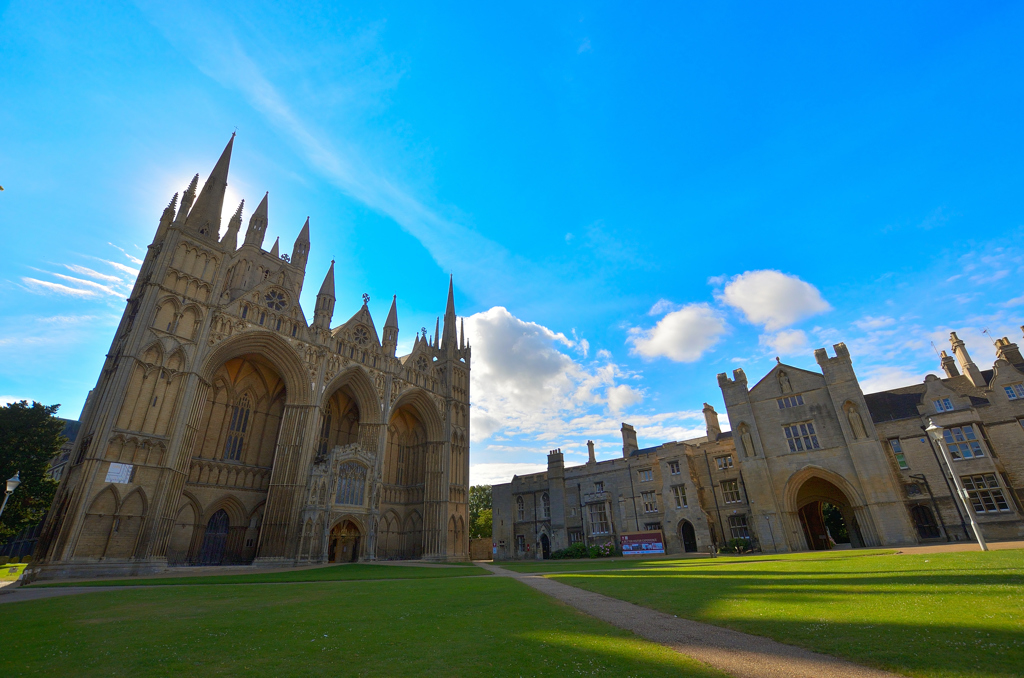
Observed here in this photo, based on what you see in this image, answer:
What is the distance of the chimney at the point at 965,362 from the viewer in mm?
33406

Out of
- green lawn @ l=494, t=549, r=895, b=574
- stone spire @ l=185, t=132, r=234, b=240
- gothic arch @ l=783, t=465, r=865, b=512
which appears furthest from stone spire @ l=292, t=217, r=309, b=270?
gothic arch @ l=783, t=465, r=865, b=512

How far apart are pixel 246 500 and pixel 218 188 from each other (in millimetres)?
26907

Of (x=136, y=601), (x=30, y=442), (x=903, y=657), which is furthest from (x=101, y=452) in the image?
(x=903, y=657)

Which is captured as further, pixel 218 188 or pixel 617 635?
pixel 218 188

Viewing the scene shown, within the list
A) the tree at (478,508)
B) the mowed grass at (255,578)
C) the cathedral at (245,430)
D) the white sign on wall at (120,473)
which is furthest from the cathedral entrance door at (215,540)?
the tree at (478,508)

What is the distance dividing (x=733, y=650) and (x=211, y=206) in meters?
46.3

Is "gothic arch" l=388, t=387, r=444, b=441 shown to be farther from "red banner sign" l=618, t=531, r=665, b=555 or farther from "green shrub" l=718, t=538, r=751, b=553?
"green shrub" l=718, t=538, r=751, b=553

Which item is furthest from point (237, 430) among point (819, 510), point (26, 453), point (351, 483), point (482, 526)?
point (819, 510)

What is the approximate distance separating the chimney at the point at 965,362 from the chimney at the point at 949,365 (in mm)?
878

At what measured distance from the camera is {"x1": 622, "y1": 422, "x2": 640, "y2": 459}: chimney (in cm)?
5018

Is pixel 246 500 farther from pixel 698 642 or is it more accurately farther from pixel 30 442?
pixel 698 642

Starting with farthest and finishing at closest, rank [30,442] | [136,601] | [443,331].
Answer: [443,331]
[30,442]
[136,601]

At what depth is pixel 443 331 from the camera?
5503 centimetres

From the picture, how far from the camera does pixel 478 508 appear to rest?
263ft
